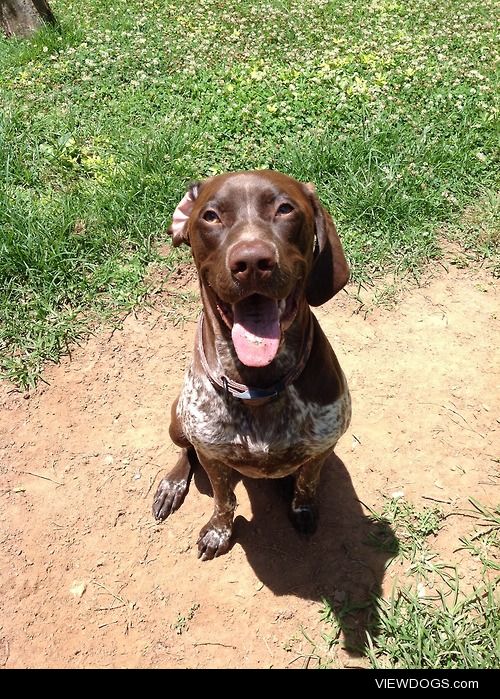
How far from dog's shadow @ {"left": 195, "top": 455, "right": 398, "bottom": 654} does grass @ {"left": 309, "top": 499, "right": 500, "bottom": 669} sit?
0.04m

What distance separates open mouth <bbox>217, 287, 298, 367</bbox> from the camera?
231 cm

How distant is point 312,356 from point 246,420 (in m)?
0.42

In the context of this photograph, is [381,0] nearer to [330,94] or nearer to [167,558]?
[330,94]

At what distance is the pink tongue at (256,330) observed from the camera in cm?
231

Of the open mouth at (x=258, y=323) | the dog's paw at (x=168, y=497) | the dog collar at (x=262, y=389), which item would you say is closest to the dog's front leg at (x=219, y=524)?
the dog's paw at (x=168, y=497)

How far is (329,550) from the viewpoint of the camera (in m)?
3.37

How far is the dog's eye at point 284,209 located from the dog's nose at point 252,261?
0.97 ft

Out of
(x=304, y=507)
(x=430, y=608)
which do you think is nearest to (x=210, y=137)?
(x=304, y=507)

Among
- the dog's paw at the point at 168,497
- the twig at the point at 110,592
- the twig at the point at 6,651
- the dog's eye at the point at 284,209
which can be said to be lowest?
the twig at the point at 6,651

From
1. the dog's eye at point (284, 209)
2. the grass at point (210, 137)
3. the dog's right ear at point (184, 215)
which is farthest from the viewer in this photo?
the grass at point (210, 137)

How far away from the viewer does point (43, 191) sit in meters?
5.45

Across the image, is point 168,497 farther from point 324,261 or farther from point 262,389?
point 324,261

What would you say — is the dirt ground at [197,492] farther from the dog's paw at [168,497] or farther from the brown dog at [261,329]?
the brown dog at [261,329]

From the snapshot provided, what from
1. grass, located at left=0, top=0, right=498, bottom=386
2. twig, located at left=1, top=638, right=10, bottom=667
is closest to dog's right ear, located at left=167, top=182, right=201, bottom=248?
grass, located at left=0, top=0, right=498, bottom=386
